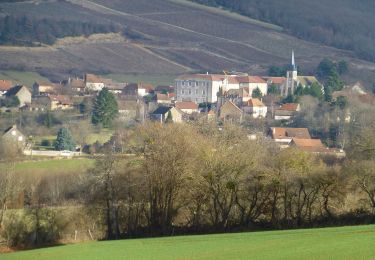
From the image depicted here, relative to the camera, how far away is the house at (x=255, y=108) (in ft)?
215

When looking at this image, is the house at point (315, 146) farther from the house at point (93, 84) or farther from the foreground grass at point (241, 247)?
the house at point (93, 84)

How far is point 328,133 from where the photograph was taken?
54000 mm

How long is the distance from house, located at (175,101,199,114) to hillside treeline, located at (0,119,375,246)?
34.6 metres

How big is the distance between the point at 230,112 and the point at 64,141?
56.3ft

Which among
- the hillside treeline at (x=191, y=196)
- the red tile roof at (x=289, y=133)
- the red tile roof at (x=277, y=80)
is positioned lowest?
the red tile roof at (x=289, y=133)

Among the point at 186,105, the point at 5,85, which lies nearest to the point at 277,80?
the point at 186,105

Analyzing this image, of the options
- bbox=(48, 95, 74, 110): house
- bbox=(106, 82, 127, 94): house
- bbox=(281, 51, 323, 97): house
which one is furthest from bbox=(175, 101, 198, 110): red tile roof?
bbox=(106, 82, 127, 94): house

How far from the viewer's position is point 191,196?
1180 inches

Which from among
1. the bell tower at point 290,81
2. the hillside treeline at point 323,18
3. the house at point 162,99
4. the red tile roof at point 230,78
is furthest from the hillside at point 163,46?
the house at point 162,99

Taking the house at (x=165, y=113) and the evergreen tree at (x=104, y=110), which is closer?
the evergreen tree at (x=104, y=110)

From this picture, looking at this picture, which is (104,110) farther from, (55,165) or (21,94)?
(55,165)

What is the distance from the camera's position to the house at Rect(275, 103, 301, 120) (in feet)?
201

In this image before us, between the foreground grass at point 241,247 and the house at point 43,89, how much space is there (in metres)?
47.9

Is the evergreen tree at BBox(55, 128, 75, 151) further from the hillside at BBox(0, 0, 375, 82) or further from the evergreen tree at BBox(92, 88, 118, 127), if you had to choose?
the hillside at BBox(0, 0, 375, 82)
